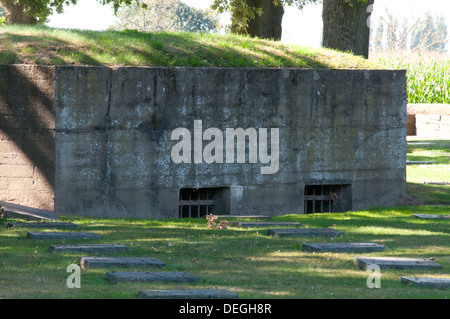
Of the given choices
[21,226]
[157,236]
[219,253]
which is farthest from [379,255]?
[21,226]

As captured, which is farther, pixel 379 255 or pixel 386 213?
pixel 386 213

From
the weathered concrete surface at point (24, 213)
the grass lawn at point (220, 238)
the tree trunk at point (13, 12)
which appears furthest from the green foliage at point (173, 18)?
the weathered concrete surface at point (24, 213)

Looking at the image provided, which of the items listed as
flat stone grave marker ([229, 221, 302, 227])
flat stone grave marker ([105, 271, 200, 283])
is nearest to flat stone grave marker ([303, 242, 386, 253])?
flat stone grave marker ([229, 221, 302, 227])

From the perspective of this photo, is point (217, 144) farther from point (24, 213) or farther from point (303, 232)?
point (24, 213)

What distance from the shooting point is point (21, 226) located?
379 inches

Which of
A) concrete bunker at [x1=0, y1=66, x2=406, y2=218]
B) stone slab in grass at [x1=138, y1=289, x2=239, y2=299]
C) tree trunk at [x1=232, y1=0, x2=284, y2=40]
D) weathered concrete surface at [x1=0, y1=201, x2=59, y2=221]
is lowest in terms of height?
stone slab in grass at [x1=138, y1=289, x2=239, y2=299]

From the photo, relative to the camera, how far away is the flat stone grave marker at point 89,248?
782 cm

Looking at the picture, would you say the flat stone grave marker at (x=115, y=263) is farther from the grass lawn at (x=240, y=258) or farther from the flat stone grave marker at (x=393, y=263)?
the flat stone grave marker at (x=393, y=263)

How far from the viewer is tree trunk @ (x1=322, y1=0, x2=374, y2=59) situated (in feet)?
56.0

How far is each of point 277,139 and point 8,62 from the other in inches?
171

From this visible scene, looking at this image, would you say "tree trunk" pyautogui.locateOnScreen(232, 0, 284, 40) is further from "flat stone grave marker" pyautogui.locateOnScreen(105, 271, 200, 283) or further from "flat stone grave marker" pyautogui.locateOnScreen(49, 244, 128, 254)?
"flat stone grave marker" pyautogui.locateOnScreen(105, 271, 200, 283)

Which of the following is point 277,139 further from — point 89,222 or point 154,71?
point 89,222

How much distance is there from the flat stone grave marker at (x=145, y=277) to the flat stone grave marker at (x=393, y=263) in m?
1.80

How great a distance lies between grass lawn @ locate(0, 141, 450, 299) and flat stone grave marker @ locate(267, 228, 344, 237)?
0.12 m
